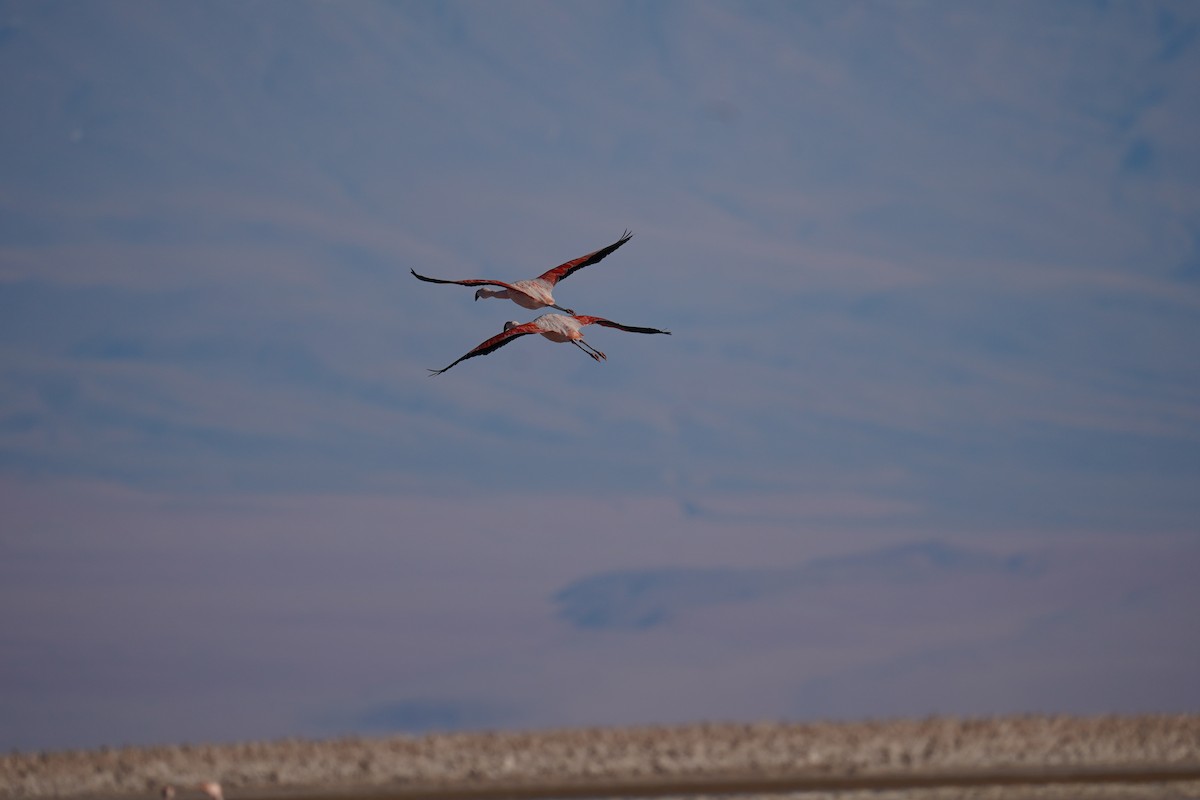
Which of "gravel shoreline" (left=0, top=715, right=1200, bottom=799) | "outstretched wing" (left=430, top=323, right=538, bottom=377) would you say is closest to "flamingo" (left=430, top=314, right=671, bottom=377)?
"outstretched wing" (left=430, top=323, right=538, bottom=377)

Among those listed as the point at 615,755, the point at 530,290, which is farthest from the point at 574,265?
the point at 615,755

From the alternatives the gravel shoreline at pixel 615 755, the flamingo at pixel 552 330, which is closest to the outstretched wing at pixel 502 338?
the flamingo at pixel 552 330

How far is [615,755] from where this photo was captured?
105 feet

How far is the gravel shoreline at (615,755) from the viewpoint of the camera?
30906 mm

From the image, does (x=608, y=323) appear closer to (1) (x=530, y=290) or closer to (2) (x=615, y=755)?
(1) (x=530, y=290)

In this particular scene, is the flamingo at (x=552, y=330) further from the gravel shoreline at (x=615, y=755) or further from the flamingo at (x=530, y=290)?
the gravel shoreline at (x=615, y=755)

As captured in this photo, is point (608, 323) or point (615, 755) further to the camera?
point (615, 755)

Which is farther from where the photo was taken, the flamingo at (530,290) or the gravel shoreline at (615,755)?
the gravel shoreline at (615,755)

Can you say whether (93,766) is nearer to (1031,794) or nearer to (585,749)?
(585,749)

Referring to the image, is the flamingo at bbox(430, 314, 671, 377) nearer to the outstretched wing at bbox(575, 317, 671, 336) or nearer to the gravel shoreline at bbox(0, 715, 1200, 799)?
the outstretched wing at bbox(575, 317, 671, 336)

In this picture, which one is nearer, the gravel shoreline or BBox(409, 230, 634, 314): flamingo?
BBox(409, 230, 634, 314): flamingo

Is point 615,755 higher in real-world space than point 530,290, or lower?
lower

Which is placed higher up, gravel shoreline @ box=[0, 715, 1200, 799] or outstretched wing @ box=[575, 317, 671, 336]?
outstretched wing @ box=[575, 317, 671, 336]

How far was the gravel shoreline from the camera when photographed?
101 feet
